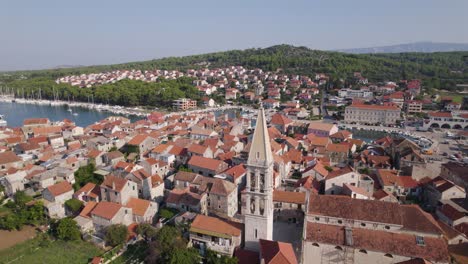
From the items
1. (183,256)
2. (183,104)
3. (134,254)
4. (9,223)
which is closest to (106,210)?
(134,254)

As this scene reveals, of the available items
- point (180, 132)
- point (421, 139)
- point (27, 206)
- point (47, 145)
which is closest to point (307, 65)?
point (421, 139)

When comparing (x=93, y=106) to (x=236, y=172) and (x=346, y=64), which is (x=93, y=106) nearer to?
(x=236, y=172)

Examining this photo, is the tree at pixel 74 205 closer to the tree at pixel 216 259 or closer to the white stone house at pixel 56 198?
the white stone house at pixel 56 198

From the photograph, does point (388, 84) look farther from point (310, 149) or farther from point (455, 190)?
point (455, 190)

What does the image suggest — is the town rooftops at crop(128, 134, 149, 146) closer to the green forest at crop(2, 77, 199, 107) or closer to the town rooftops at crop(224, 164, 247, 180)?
the town rooftops at crop(224, 164, 247, 180)

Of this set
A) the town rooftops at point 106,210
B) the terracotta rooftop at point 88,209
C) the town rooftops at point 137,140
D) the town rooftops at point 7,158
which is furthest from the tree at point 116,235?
the town rooftops at point 7,158
